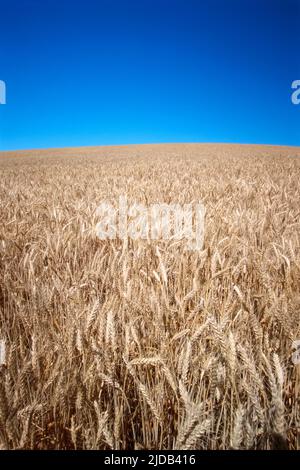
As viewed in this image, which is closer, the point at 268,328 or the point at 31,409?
the point at 31,409

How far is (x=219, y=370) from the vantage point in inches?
33.3

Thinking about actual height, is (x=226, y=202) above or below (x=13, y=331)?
above

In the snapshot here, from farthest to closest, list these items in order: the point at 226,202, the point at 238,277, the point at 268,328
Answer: the point at 226,202
the point at 238,277
the point at 268,328

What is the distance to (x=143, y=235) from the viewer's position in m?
2.29

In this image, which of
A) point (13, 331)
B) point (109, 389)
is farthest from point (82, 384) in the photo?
point (13, 331)

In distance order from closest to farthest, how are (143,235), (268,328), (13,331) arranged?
(268,328), (13,331), (143,235)
